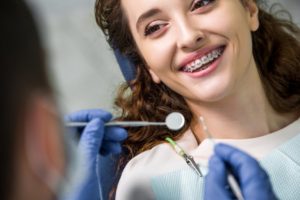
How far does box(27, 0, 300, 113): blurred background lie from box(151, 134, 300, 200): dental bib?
2.06 feet

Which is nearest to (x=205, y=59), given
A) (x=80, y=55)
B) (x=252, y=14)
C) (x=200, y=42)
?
(x=200, y=42)

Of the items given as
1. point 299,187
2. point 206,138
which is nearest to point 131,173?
point 206,138

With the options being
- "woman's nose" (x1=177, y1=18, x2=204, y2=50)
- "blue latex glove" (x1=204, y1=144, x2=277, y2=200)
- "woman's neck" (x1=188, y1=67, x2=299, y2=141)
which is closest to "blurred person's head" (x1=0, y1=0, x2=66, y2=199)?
"blue latex glove" (x1=204, y1=144, x2=277, y2=200)

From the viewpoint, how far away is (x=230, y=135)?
1438mm

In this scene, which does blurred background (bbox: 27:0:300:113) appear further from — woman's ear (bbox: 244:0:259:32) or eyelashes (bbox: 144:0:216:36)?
woman's ear (bbox: 244:0:259:32)

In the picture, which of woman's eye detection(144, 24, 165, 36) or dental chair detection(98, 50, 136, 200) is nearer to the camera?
woman's eye detection(144, 24, 165, 36)

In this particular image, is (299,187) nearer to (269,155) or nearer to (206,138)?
(269,155)

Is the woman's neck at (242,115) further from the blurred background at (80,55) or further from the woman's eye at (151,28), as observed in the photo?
the blurred background at (80,55)

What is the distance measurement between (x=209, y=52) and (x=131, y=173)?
44cm

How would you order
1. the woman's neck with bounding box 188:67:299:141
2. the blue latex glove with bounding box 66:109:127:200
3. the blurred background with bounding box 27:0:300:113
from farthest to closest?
the blurred background with bounding box 27:0:300:113 → the woman's neck with bounding box 188:67:299:141 → the blue latex glove with bounding box 66:109:127:200

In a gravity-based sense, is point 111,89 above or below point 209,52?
below

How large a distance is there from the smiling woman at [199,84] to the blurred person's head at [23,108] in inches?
28.9

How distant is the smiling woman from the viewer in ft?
4.26

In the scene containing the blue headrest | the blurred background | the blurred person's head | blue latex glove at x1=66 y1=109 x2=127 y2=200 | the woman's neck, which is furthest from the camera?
the blurred background
